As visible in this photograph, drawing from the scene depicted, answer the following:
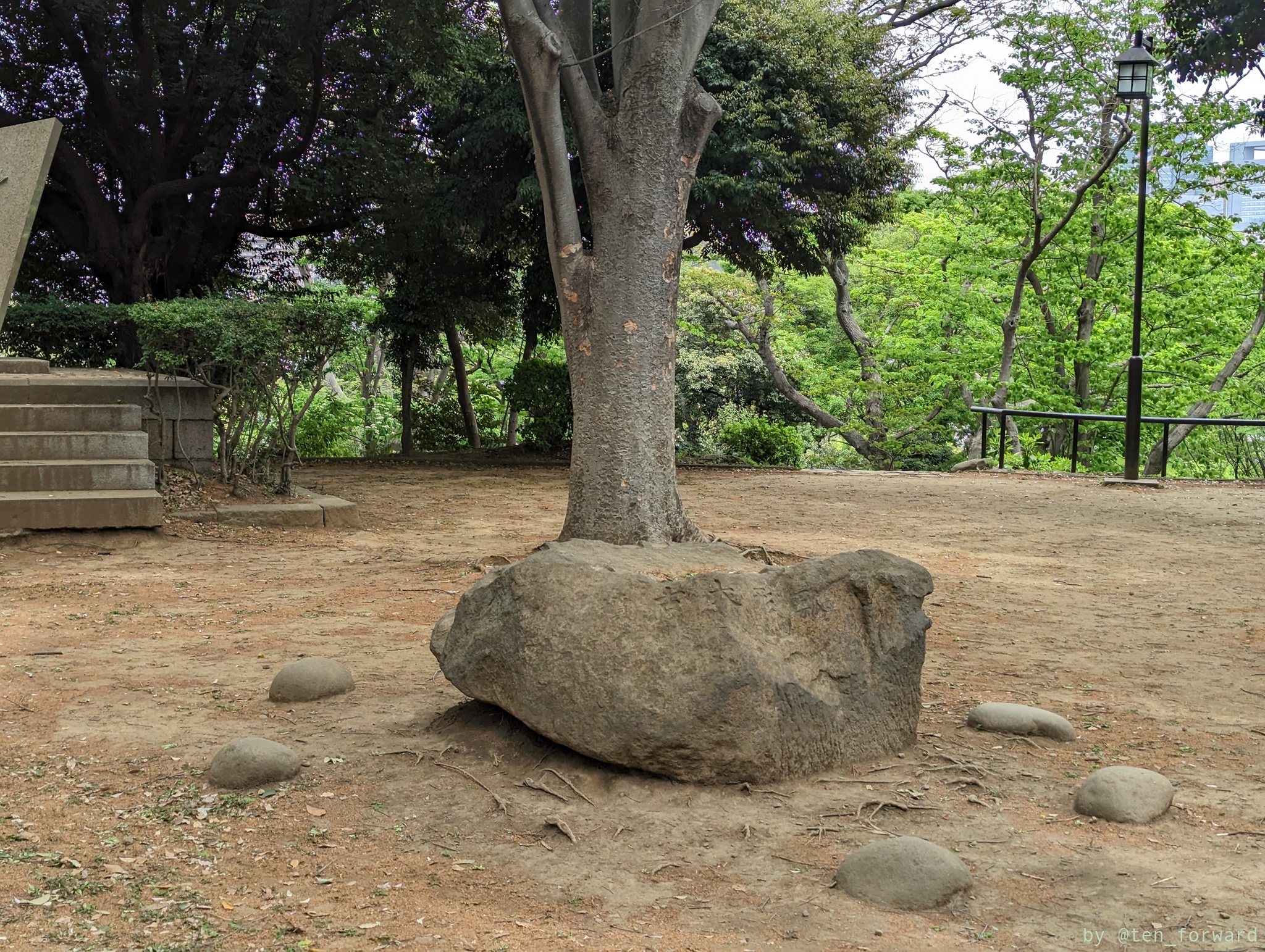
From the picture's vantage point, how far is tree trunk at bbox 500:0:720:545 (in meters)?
7.75

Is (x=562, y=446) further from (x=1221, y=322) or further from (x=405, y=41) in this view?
(x=1221, y=322)

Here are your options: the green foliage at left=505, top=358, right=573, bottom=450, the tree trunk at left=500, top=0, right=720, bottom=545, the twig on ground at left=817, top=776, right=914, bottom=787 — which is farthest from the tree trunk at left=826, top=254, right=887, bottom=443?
the twig on ground at left=817, top=776, right=914, bottom=787

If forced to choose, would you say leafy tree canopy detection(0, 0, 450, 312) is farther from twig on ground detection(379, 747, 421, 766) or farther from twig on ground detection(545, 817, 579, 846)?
twig on ground detection(545, 817, 579, 846)

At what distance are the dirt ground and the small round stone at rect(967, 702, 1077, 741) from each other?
0.30 feet

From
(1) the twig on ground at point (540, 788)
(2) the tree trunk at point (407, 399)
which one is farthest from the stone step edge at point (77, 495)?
(2) the tree trunk at point (407, 399)

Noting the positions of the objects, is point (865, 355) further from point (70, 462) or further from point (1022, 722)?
point (1022, 722)

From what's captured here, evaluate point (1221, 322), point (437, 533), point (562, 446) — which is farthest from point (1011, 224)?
point (437, 533)

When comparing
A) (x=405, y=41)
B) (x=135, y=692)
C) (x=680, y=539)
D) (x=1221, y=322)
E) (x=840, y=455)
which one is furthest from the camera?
(x=840, y=455)

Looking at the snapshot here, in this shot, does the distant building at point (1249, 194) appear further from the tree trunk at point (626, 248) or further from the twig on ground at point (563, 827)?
the twig on ground at point (563, 827)

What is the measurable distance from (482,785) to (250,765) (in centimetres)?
81

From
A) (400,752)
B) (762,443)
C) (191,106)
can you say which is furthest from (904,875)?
(762,443)

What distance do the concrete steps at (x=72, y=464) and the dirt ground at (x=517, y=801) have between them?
105 cm

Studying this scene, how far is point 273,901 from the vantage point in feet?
10.0

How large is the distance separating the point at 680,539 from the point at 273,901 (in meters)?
5.11
